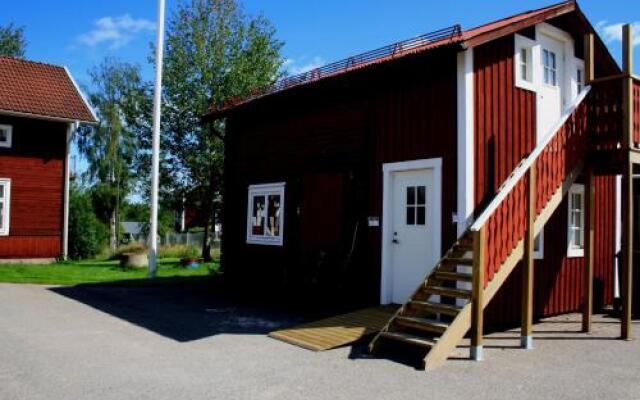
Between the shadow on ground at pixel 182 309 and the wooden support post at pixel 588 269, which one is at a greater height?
the wooden support post at pixel 588 269

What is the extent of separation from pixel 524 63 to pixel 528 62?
2.6 inches

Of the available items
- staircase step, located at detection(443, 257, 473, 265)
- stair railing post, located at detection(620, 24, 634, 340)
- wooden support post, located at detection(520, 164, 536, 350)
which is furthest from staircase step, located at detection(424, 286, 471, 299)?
stair railing post, located at detection(620, 24, 634, 340)

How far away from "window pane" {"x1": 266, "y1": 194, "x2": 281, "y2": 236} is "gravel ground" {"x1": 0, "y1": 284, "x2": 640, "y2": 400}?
289cm

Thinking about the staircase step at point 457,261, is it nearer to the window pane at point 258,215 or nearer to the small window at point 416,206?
the small window at point 416,206

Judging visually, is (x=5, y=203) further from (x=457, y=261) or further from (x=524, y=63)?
(x=524, y=63)

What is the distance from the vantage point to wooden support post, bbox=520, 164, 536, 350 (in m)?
7.55

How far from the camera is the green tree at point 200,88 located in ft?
81.4

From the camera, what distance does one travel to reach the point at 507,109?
9.32 meters

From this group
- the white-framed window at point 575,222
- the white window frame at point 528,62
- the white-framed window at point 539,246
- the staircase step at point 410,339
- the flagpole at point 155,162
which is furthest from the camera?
the flagpole at point 155,162

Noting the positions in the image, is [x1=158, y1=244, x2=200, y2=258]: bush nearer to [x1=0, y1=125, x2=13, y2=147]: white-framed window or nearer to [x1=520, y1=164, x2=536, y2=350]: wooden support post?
[x1=0, y1=125, x2=13, y2=147]: white-framed window

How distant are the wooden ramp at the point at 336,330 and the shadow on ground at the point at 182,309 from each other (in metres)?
0.61

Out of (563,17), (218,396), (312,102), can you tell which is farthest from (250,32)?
(218,396)

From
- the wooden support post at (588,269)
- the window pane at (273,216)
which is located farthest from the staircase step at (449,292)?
the window pane at (273,216)

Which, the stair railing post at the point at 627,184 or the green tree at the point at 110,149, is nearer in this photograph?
the stair railing post at the point at 627,184
